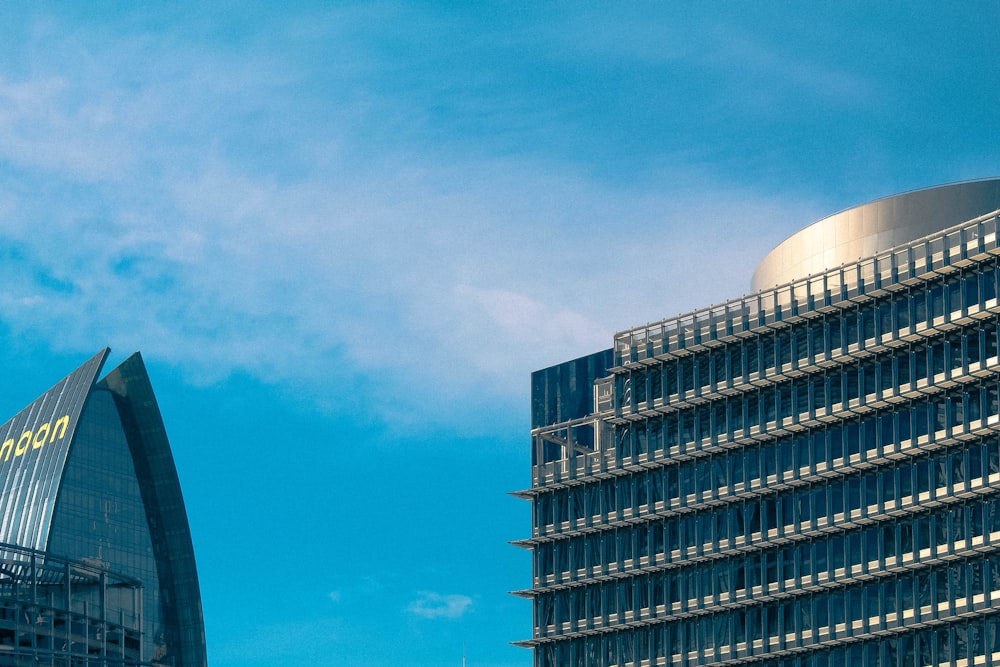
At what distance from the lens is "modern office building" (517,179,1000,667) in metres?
123

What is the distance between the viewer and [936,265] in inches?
4936

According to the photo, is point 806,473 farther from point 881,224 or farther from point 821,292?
point 881,224

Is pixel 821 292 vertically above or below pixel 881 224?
below

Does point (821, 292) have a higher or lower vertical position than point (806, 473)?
higher

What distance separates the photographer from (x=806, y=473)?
131 metres

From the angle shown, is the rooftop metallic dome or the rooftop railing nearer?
the rooftop railing

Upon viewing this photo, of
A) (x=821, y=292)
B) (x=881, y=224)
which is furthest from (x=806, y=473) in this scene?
(x=881, y=224)

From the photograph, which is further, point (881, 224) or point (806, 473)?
point (881, 224)

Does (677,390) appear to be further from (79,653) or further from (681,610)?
(79,653)

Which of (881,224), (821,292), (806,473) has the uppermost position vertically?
(881,224)

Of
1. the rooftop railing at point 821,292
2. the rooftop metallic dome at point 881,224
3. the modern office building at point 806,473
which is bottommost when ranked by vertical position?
the modern office building at point 806,473

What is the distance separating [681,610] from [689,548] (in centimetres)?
463

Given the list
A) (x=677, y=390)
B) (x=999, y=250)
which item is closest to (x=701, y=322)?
(x=677, y=390)

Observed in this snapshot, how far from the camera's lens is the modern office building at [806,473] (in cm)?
12256
